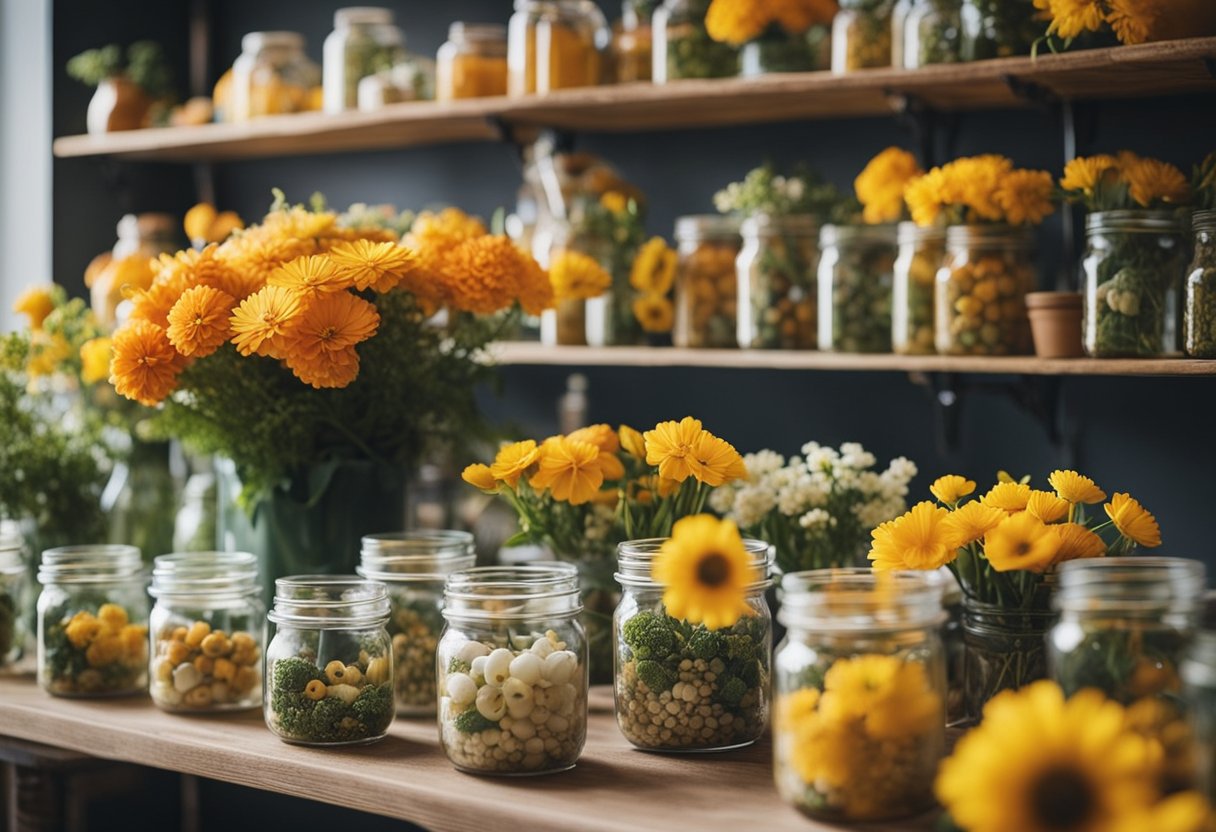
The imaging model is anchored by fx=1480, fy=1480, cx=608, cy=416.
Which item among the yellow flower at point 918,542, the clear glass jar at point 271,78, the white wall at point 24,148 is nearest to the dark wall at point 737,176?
the white wall at point 24,148

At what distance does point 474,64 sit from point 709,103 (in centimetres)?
39

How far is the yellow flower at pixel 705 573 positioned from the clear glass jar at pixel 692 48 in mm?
957

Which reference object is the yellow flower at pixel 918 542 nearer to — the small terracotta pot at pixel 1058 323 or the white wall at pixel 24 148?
the small terracotta pot at pixel 1058 323

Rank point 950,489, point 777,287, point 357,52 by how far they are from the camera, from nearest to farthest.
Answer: point 950,489 < point 777,287 < point 357,52

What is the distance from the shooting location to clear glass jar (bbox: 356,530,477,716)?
1642 millimetres

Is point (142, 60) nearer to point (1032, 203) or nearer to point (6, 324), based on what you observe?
point (6, 324)

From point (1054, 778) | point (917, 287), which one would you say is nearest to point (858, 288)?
point (917, 287)

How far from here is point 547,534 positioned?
1.70m

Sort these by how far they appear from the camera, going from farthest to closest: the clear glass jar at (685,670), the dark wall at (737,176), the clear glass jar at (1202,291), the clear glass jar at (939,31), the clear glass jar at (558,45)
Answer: the clear glass jar at (558,45) < the dark wall at (737,176) < the clear glass jar at (939,31) < the clear glass jar at (1202,291) < the clear glass jar at (685,670)

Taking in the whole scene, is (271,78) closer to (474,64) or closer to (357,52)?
(357,52)

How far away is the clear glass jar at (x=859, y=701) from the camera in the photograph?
1189 millimetres

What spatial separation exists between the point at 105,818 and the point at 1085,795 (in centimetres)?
208

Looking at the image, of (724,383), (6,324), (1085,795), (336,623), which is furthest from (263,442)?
(6,324)

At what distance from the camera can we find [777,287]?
1953 mm
